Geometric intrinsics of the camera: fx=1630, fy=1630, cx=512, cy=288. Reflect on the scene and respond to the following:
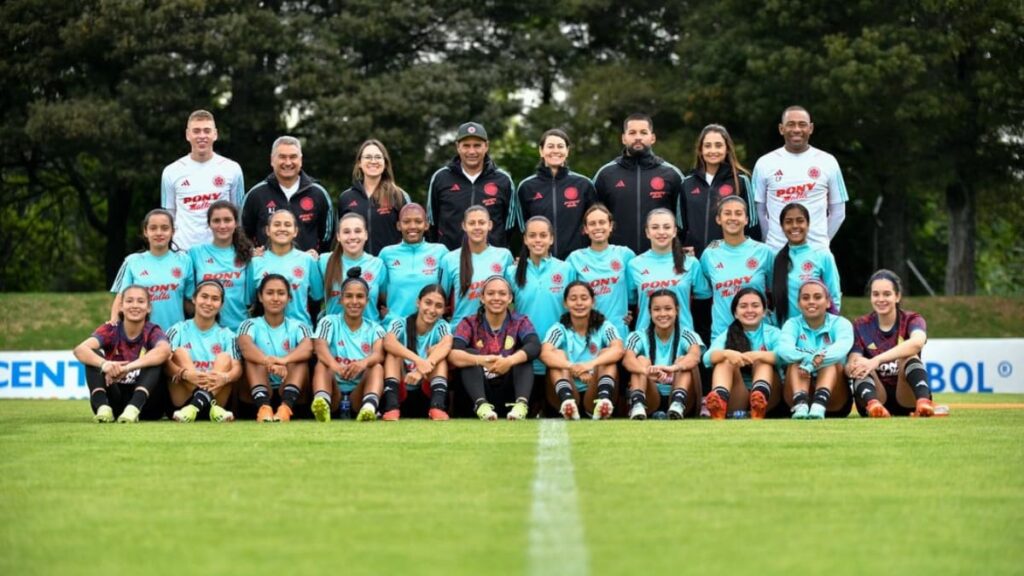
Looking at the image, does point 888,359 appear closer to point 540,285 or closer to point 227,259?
point 540,285

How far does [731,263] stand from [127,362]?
4.29m

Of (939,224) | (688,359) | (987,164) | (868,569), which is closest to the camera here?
(868,569)

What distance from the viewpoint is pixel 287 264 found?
467 inches

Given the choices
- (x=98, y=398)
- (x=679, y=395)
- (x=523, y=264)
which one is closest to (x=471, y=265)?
(x=523, y=264)

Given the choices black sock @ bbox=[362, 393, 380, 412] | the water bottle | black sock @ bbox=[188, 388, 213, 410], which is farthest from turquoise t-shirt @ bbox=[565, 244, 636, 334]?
black sock @ bbox=[188, 388, 213, 410]

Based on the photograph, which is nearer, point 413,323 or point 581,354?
point 581,354

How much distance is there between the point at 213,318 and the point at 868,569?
24.4 ft

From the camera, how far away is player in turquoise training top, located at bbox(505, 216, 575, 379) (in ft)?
39.1

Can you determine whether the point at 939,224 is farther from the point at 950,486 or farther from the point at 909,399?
the point at 950,486

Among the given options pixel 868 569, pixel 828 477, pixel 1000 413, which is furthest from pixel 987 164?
pixel 868 569

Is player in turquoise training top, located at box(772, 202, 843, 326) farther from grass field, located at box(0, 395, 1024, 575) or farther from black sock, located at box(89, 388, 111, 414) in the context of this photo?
black sock, located at box(89, 388, 111, 414)

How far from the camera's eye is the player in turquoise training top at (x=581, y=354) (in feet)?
37.1

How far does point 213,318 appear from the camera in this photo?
37.4ft

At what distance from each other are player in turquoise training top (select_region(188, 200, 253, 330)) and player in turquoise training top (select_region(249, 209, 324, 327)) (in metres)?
0.09
